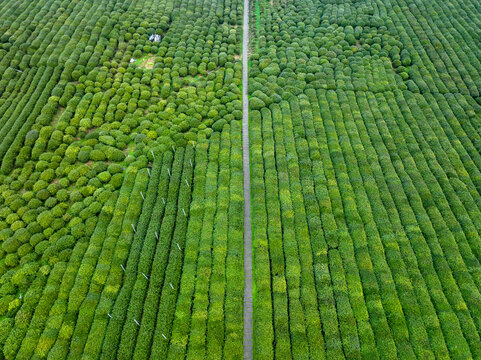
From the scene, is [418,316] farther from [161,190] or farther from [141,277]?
[161,190]

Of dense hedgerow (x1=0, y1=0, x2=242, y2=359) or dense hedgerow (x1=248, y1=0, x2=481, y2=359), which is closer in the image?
dense hedgerow (x1=248, y1=0, x2=481, y2=359)

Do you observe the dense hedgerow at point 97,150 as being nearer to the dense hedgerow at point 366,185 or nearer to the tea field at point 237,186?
the tea field at point 237,186

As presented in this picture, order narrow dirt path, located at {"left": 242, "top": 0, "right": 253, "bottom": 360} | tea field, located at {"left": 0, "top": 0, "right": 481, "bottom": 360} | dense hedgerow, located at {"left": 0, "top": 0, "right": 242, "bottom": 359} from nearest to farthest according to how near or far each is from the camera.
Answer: tea field, located at {"left": 0, "top": 0, "right": 481, "bottom": 360}
narrow dirt path, located at {"left": 242, "top": 0, "right": 253, "bottom": 360}
dense hedgerow, located at {"left": 0, "top": 0, "right": 242, "bottom": 359}

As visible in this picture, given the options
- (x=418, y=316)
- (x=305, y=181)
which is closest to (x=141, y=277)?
(x=305, y=181)

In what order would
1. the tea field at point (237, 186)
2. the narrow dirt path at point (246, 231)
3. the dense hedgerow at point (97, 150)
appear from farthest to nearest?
the dense hedgerow at point (97, 150) < the narrow dirt path at point (246, 231) < the tea field at point (237, 186)

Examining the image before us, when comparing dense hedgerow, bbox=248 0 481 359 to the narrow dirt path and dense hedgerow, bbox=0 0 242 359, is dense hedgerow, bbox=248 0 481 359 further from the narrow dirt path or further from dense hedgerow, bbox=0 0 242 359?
dense hedgerow, bbox=0 0 242 359

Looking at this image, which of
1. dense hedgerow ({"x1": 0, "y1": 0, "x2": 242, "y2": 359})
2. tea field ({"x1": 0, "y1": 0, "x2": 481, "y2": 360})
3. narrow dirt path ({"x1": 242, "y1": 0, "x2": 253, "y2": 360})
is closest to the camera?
tea field ({"x1": 0, "y1": 0, "x2": 481, "y2": 360})

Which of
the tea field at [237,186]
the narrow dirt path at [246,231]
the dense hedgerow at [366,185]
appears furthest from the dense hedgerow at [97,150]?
the dense hedgerow at [366,185]

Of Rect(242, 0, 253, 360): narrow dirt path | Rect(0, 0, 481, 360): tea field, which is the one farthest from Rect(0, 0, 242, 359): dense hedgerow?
Rect(242, 0, 253, 360): narrow dirt path
